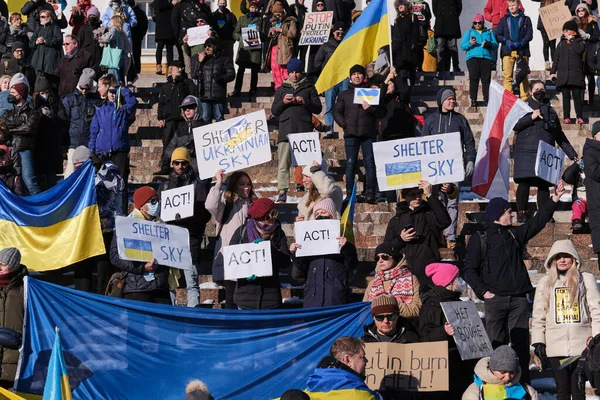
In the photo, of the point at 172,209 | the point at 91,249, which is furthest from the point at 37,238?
the point at 172,209

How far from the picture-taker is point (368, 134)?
692 inches

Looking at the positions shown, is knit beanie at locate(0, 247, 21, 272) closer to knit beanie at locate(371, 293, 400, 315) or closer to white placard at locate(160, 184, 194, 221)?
white placard at locate(160, 184, 194, 221)

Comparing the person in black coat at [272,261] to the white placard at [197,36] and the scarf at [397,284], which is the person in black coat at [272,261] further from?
the white placard at [197,36]

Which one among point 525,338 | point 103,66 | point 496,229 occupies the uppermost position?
point 103,66

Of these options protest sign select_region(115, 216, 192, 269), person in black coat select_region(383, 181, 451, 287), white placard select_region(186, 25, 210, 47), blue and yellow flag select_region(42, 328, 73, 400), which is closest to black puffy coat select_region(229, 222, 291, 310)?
protest sign select_region(115, 216, 192, 269)

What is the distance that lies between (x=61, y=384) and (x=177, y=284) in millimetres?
3377

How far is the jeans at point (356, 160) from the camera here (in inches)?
687

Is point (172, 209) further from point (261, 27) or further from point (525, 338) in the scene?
point (261, 27)

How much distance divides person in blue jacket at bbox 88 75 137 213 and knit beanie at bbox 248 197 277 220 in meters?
3.82

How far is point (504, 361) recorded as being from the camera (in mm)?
11602

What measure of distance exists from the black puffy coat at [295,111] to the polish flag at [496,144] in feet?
6.95

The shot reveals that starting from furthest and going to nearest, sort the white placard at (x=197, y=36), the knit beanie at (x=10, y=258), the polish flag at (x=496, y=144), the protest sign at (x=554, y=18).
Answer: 1. the protest sign at (x=554, y=18)
2. the white placard at (x=197, y=36)
3. the polish flag at (x=496, y=144)
4. the knit beanie at (x=10, y=258)

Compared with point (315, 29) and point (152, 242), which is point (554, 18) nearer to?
point (315, 29)

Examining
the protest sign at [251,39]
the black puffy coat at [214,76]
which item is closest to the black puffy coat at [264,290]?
the black puffy coat at [214,76]
